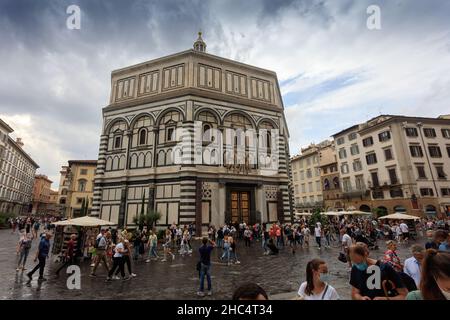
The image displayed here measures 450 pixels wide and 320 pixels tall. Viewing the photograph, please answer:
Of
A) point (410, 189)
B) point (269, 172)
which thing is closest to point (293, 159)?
point (410, 189)

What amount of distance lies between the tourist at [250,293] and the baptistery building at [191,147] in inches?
731

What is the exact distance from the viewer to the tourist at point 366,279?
3396 millimetres

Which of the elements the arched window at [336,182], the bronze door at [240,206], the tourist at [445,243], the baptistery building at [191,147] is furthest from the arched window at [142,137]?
the arched window at [336,182]

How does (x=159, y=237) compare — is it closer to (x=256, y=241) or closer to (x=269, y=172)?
(x=256, y=241)

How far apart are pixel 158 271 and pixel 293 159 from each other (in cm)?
4898

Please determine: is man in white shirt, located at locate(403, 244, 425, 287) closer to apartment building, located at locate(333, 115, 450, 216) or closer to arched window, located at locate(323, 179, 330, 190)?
apartment building, located at locate(333, 115, 450, 216)

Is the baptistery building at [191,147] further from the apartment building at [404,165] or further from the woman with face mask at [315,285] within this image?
the woman with face mask at [315,285]

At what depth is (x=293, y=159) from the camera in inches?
2174

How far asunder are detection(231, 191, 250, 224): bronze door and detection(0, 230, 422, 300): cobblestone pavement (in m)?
10.7

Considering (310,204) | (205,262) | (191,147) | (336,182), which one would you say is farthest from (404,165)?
(205,262)

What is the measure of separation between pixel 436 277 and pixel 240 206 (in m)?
20.6

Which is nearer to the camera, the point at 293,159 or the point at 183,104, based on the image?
the point at 183,104

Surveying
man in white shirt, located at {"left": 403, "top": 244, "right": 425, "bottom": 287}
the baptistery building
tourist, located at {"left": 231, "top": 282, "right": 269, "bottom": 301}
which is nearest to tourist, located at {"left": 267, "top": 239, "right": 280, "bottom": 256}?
the baptistery building
